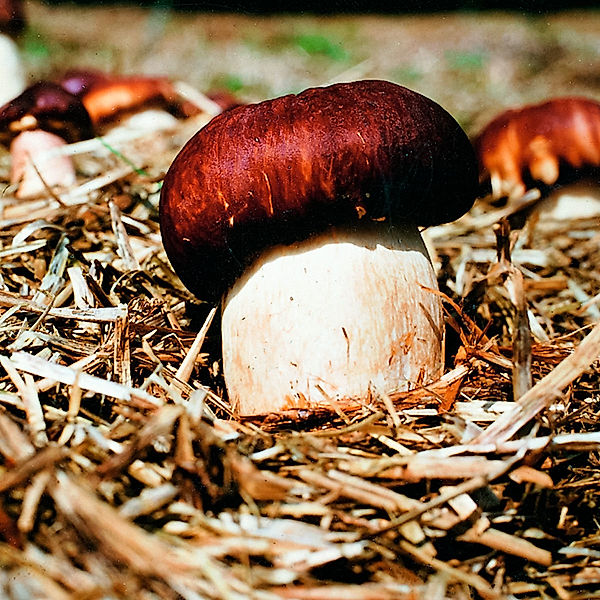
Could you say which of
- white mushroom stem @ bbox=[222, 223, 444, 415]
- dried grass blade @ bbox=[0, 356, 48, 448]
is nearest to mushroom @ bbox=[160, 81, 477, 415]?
white mushroom stem @ bbox=[222, 223, 444, 415]

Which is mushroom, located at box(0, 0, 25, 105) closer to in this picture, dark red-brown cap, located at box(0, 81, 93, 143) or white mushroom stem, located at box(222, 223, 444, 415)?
dark red-brown cap, located at box(0, 81, 93, 143)

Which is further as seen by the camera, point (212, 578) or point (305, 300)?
point (305, 300)

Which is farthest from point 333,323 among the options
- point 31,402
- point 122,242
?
point 122,242

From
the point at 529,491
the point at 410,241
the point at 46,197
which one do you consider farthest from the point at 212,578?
the point at 46,197

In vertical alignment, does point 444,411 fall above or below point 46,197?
below

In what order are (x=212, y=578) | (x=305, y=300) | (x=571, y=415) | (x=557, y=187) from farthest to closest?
(x=557, y=187) < (x=305, y=300) < (x=571, y=415) < (x=212, y=578)

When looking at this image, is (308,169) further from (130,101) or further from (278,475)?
(130,101)

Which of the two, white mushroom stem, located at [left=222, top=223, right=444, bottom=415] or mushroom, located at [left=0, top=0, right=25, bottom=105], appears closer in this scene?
white mushroom stem, located at [left=222, top=223, right=444, bottom=415]

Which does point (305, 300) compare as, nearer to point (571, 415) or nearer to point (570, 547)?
point (571, 415)
